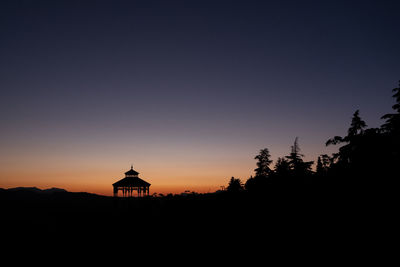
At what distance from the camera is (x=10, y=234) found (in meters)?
17.9

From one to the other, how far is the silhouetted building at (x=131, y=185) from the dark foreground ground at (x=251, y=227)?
13.8 meters

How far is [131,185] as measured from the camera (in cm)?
3472

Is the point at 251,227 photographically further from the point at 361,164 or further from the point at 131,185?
the point at 131,185

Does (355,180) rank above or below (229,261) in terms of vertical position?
above

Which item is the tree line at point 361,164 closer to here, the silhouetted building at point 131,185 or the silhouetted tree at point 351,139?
the silhouetted tree at point 351,139

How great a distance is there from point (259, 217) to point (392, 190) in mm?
8082

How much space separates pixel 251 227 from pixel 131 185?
24997 mm

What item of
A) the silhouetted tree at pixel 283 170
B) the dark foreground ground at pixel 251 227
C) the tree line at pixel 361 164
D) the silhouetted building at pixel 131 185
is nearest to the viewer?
the dark foreground ground at pixel 251 227

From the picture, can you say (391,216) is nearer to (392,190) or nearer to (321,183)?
(392,190)

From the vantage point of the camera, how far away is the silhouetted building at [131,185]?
114ft

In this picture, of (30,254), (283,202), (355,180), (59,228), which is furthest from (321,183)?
(59,228)

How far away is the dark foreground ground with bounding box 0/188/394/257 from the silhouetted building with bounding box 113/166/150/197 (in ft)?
45.3

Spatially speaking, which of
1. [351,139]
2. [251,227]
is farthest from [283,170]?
[251,227]

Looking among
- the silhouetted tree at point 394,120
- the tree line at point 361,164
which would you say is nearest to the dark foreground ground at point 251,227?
the tree line at point 361,164
